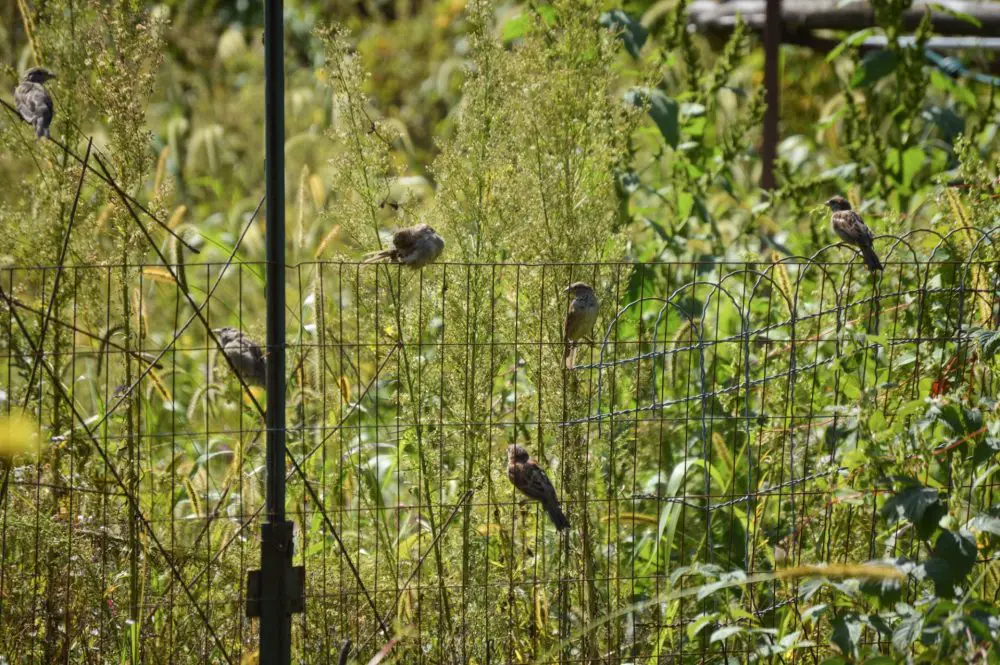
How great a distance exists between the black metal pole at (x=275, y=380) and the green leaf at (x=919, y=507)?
1150 millimetres

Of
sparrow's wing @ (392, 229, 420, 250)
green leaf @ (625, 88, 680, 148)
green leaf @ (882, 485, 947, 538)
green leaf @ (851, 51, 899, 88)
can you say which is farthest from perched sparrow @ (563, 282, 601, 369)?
green leaf @ (851, 51, 899, 88)

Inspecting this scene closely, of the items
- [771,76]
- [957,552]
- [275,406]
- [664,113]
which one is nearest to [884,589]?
[957,552]

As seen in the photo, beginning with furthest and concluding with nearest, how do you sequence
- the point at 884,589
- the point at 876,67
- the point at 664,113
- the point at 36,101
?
the point at 876,67 → the point at 664,113 → the point at 36,101 → the point at 884,589

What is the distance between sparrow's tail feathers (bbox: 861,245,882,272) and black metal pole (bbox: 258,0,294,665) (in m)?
1.42

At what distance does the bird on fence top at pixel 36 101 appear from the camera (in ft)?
8.57

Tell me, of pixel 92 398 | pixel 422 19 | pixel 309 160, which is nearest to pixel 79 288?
pixel 92 398

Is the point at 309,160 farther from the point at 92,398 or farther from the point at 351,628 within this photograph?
the point at 351,628

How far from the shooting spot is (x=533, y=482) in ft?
8.25

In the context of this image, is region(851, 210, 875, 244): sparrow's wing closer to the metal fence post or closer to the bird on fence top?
the metal fence post

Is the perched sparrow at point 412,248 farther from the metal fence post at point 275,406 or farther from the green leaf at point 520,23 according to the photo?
the green leaf at point 520,23

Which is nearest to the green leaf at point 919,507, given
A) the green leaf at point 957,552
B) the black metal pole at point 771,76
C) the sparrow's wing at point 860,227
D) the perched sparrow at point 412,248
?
the green leaf at point 957,552

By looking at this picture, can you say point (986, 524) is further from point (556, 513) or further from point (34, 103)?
point (34, 103)

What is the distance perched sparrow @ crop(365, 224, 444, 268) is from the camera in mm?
2533

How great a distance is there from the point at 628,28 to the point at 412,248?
1481 millimetres
